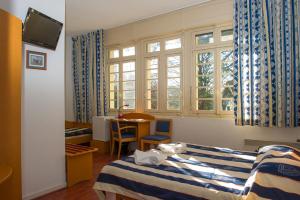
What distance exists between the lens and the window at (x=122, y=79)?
4.98 m

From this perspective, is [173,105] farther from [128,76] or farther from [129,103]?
[128,76]

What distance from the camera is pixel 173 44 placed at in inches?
174

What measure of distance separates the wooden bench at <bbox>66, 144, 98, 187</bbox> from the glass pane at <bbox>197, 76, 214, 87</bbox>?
2270 millimetres

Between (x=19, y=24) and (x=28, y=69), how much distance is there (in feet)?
2.03

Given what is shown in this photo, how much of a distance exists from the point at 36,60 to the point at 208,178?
7.51 ft

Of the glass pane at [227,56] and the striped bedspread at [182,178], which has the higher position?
the glass pane at [227,56]

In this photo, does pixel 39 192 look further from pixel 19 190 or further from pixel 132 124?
pixel 132 124

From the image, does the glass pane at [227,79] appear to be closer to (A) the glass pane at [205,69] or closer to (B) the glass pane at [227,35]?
(A) the glass pane at [205,69]

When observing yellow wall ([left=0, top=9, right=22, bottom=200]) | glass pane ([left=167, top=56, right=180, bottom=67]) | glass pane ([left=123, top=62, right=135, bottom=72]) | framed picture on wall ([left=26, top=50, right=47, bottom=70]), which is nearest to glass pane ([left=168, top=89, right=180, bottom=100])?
glass pane ([left=167, top=56, right=180, bottom=67])

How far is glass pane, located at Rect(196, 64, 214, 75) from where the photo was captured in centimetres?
394

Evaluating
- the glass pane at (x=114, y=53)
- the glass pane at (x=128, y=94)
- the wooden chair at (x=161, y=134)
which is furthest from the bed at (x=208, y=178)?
the glass pane at (x=114, y=53)

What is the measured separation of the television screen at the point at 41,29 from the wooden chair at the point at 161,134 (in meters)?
2.23

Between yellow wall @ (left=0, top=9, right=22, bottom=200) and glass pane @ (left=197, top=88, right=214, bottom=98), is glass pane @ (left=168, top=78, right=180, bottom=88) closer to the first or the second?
glass pane @ (left=197, top=88, right=214, bottom=98)

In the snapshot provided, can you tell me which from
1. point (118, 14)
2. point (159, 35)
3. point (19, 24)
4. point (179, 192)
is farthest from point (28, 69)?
point (159, 35)
